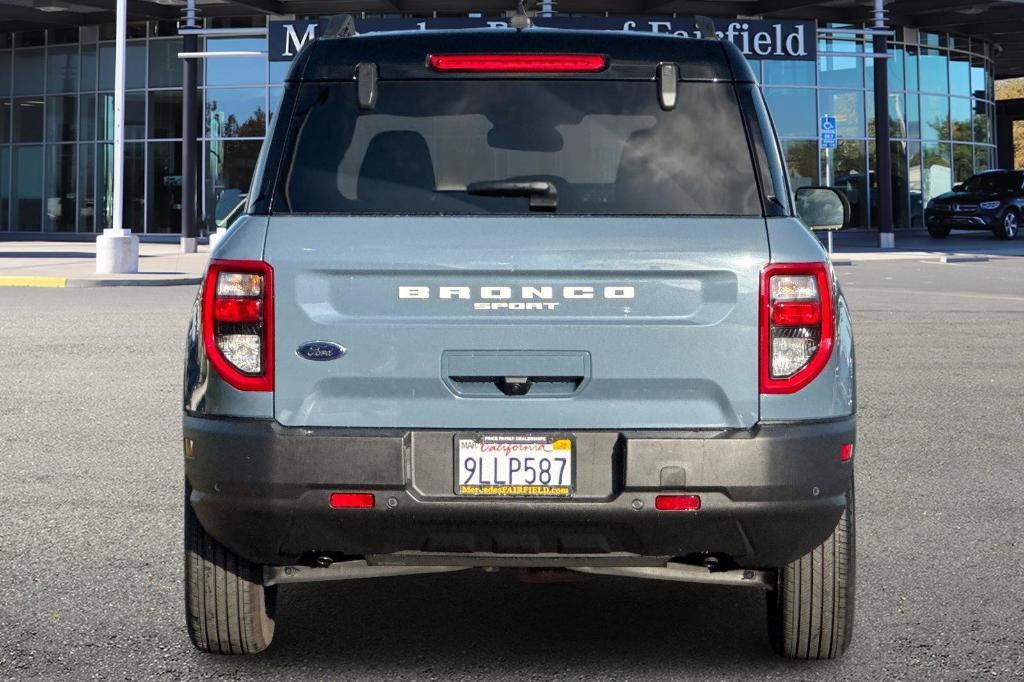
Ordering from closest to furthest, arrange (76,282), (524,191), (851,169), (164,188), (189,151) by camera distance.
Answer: (524,191) < (76,282) < (189,151) < (164,188) < (851,169)

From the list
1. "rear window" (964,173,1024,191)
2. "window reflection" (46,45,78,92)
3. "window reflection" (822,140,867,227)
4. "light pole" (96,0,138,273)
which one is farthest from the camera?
"window reflection" (46,45,78,92)

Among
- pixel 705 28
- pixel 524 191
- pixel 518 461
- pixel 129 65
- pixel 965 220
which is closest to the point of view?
pixel 518 461

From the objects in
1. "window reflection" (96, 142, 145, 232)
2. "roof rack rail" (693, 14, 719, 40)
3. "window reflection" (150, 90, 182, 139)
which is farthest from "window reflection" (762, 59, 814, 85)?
"roof rack rail" (693, 14, 719, 40)

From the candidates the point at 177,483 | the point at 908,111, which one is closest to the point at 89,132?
the point at 908,111

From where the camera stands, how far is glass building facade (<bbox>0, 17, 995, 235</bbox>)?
135 feet

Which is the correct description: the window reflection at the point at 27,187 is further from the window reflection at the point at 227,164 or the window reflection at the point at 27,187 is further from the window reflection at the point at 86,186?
the window reflection at the point at 227,164

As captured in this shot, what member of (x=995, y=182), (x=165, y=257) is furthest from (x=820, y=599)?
(x=995, y=182)

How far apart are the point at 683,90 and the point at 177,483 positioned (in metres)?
4.03

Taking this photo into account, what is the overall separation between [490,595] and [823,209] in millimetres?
1837

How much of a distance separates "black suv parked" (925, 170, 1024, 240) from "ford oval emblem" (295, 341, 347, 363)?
38739mm

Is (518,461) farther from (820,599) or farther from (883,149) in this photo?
(883,149)

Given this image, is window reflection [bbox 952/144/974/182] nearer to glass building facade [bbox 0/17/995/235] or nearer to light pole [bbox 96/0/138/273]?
glass building facade [bbox 0/17/995/235]

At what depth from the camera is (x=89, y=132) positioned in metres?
43.8

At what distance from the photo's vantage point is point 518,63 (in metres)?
4.13
